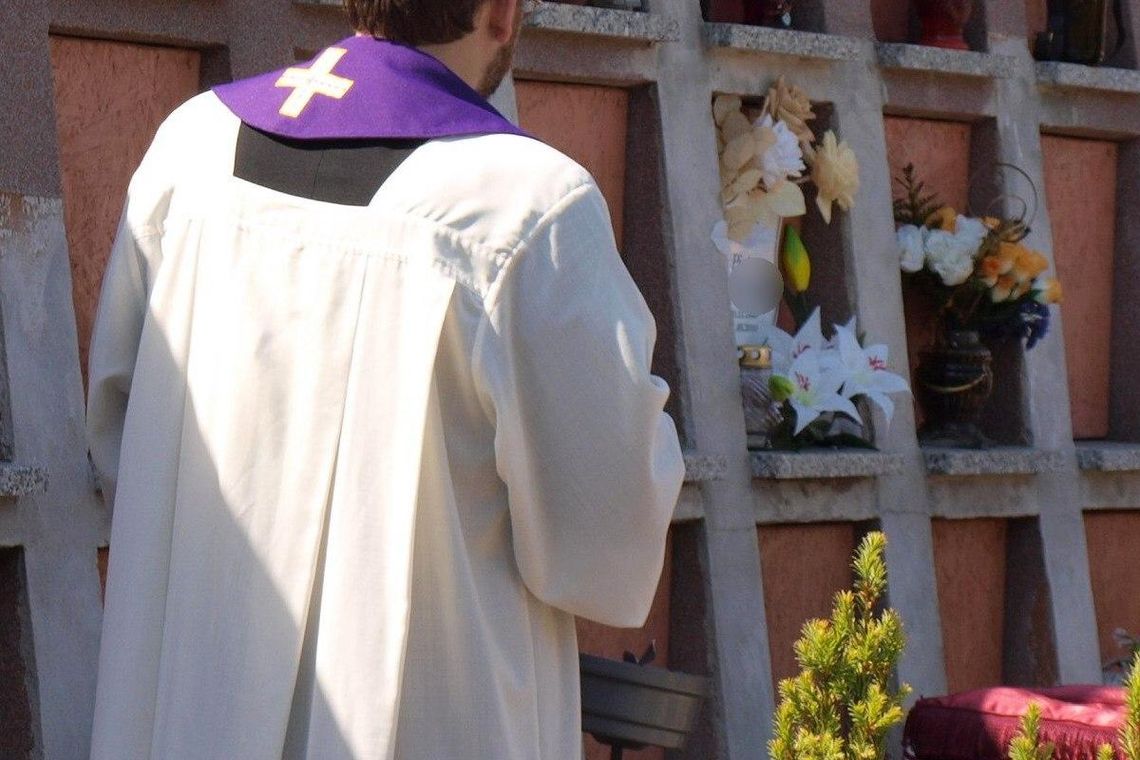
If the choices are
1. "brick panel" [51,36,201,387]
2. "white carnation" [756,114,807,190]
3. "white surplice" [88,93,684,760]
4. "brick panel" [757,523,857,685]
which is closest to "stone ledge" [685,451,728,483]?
"brick panel" [757,523,857,685]

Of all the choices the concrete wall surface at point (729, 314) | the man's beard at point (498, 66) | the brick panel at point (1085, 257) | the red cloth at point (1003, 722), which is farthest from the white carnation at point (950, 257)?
the man's beard at point (498, 66)

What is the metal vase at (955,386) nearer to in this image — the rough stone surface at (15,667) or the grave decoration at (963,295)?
the grave decoration at (963,295)

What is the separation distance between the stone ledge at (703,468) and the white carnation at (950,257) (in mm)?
788

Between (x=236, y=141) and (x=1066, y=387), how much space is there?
10.7 ft

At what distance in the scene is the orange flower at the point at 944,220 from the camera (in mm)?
4570

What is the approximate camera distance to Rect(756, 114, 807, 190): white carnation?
423 centimetres

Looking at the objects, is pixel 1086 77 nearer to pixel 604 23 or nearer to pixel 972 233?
pixel 972 233

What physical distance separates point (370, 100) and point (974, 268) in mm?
2785

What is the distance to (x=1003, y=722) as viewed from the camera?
3496mm

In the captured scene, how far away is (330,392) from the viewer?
193 cm

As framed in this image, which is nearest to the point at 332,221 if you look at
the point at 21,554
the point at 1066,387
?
the point at 21,554

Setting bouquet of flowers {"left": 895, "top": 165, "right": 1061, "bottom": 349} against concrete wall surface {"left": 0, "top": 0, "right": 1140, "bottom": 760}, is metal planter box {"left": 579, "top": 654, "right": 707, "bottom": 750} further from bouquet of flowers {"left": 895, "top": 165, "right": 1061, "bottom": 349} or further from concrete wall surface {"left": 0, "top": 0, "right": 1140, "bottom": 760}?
bouquet of flowers {"left": 895, "top": 165, "right": 1061, "bottom": 349}

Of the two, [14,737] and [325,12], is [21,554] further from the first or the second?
[325,12]

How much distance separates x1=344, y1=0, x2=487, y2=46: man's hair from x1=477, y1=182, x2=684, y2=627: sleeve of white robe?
24 cm
